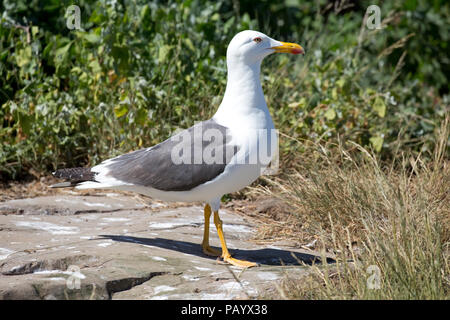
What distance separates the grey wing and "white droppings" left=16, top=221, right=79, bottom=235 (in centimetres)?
60

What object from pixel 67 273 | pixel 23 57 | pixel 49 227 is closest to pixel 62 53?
pixel 23 57

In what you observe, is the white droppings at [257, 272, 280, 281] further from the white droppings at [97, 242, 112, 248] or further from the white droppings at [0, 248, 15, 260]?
the white droppings at [0, 248, 15, 260]

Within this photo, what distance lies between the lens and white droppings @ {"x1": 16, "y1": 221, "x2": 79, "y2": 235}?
4566mm

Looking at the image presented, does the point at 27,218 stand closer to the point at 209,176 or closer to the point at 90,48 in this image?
the point at 209,176

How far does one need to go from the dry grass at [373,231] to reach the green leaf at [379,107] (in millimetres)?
943

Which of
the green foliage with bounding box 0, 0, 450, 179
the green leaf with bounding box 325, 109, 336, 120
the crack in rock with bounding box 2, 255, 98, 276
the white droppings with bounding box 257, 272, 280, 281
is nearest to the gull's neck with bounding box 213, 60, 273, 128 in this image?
the white droppings with bounding box 257, 272, 280, 281

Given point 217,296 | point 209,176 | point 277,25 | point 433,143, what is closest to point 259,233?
point 209,176

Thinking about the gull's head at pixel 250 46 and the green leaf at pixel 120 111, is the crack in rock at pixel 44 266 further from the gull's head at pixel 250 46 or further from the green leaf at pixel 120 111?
the green leaf at pixel 120 111

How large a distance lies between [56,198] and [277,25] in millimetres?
4633

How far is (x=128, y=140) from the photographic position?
20.1 feet

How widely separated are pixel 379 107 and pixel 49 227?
358cm

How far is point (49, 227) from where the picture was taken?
184 inches

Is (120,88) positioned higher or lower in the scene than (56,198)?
higher

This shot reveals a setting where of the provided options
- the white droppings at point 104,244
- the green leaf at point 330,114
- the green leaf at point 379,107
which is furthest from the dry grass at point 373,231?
the white droppings at point 104,244
